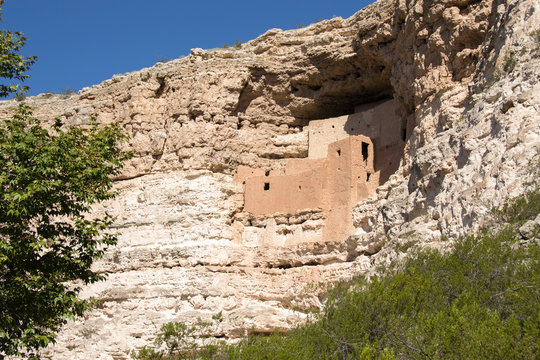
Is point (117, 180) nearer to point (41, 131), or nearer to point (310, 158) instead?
point (310, 158)

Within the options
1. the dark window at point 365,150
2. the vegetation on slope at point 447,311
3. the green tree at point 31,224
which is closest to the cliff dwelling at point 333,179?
the dark window at point 365,150

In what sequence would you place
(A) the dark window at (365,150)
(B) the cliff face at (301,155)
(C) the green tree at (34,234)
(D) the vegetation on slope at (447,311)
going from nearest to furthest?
(D) the vegetation on slope at (447,311), (C) the green tree at (34,234), (B) the cliff face at (301,155), (A) the dark window at (365,150)

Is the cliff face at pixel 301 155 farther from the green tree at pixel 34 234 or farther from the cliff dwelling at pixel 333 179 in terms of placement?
the green tree at pixel 34 234

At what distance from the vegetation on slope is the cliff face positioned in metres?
1.60

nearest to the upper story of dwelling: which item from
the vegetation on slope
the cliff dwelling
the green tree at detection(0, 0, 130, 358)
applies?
the cliff dwelling

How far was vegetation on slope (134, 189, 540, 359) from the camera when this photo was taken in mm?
9469

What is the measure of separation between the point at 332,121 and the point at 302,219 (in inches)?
147

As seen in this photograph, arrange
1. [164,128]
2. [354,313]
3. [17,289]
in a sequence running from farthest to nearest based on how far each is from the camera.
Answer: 1. [164,128]
2. [354,313]
3. [17,289]

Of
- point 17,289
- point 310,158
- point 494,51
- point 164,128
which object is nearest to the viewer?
point 17,289

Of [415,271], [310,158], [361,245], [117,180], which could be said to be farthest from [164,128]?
[415,271]

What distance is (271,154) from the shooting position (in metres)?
24.1

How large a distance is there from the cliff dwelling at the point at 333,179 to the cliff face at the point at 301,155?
4 centimetres

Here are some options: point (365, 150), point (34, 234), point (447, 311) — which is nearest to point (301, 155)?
point (365, 150)

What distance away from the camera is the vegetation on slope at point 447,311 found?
31.1 ft
